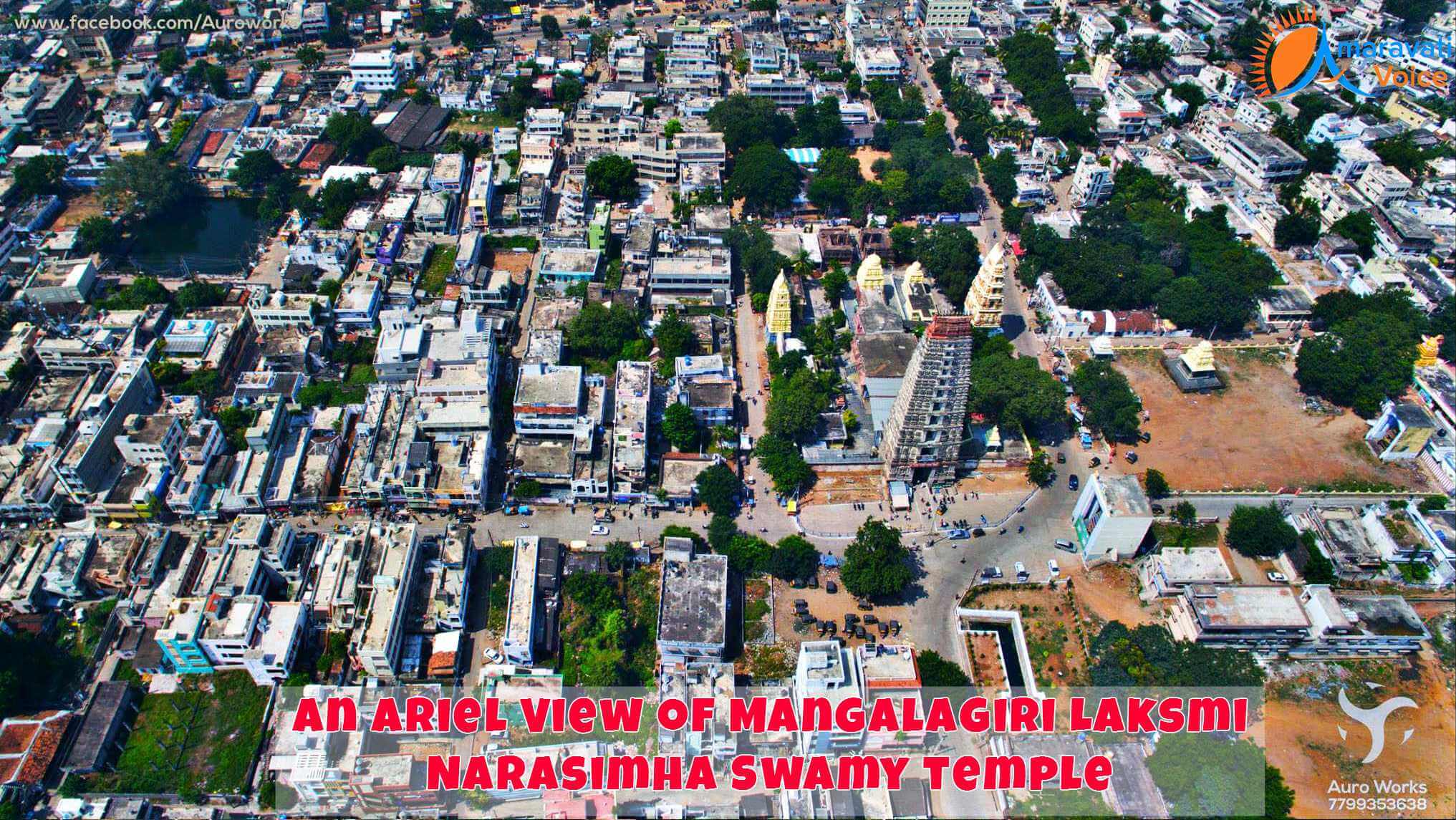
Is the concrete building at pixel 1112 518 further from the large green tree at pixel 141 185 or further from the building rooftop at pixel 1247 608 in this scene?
the large green tree at pixel 141 185

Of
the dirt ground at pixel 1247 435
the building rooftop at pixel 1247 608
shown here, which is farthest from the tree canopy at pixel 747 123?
the building rooftop at pixel 1247 608

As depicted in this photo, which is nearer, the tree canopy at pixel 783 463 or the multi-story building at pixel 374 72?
the tree canopy at pixel 783 463

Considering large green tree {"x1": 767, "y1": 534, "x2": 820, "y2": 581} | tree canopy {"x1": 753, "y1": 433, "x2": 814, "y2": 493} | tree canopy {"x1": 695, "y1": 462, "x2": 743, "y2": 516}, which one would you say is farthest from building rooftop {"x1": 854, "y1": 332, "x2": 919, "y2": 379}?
large green tree {"x1": 767, "y1": 534, "x2": 820, "y2": 581}

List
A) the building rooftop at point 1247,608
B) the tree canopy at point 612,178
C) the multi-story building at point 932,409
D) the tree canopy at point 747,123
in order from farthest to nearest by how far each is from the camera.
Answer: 1. the tree canopy at point 747,123
2. the tree canopy at point 612,178
3. the multi-story building at point 932,409
4. the building rooftop at point 1247,608

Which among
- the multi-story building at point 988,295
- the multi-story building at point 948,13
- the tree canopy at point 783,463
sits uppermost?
the multi-story building at point 948,13

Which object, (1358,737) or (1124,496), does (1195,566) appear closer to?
(1124,496)

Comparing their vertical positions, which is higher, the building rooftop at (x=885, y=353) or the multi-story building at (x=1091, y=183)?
the multi-story building at (x=1091, y=183)

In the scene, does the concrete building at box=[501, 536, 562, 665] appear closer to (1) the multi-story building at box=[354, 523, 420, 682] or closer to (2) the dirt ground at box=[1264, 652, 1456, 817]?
(1) the multi-story building at box=[354, 523, 420, 682]

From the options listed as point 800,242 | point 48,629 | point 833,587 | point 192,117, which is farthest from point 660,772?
point 192,117
